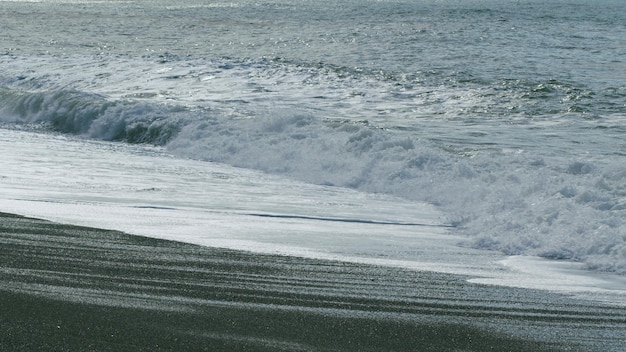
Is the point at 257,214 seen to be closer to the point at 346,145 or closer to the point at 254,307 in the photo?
the point at 254,307

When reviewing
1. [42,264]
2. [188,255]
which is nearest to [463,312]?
[188,255]

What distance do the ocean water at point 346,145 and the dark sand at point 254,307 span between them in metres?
0.71

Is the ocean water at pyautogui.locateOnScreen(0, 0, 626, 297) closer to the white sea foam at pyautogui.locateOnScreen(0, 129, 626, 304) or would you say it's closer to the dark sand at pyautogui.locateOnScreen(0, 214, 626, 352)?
the white sea foam at pyautogui.locateOnScreen(0, 129, 626, 304)

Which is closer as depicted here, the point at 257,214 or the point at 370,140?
the point at 257,214

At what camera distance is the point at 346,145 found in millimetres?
11961

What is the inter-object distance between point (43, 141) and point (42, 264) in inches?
353

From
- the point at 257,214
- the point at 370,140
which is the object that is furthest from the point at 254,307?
the point at 370,140

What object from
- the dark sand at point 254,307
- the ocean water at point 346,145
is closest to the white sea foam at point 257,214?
the ocean water at point 346,145

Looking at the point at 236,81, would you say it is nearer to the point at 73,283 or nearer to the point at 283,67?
the point at 283,67

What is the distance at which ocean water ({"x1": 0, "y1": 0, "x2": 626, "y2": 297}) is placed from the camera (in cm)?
714

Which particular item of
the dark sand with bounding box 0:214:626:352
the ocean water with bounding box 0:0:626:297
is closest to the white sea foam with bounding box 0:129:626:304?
the ocean water with bounding box 0:0:626:297

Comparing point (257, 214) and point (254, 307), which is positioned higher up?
point (254, 307)

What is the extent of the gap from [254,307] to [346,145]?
24.3 ft

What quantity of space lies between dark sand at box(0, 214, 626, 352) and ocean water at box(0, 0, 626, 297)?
705 millimetres
